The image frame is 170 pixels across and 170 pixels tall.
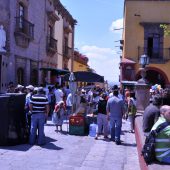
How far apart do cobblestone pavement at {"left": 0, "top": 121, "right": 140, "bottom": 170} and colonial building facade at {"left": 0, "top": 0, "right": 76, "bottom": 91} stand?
784 centimetres

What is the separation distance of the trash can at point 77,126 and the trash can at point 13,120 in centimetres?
242

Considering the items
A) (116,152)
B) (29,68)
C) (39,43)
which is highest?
(39,43)

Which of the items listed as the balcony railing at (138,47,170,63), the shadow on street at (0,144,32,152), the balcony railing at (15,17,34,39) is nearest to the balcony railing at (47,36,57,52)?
the balcony railing at (15,17,34,39)

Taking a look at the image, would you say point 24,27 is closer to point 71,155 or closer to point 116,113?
point 116,113

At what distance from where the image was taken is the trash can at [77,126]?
1302 cm

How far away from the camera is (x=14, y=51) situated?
64.2 feet

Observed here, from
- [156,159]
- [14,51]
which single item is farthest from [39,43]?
[156,159]

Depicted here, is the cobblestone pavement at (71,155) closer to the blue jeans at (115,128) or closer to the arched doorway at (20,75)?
the blue jeans at (115,128)

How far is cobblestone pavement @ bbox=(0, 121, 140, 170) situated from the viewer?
827 cm

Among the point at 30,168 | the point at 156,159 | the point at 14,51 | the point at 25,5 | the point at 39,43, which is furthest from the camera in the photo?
the point at 39,43

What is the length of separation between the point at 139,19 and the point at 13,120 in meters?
24.1

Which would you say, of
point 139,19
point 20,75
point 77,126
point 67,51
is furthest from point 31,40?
point 139,19

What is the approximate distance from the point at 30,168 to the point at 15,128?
2.57 metres

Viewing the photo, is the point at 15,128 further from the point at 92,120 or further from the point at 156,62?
the point at 156,62
